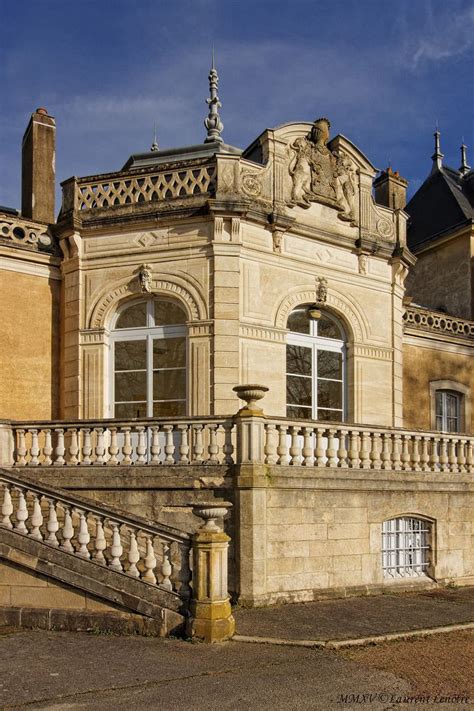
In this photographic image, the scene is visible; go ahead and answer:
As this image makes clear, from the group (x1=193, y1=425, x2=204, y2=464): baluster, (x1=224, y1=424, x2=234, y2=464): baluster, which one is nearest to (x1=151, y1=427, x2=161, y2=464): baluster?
(x1=193, y1=425, x2=204, y2=464): baluster

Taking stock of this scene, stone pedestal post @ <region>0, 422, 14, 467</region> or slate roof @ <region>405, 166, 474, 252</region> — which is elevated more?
slate roof @ <region>405, 166, 474, 252</region>

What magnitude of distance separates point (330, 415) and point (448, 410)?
5380mm

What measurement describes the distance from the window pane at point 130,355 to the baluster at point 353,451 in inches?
155

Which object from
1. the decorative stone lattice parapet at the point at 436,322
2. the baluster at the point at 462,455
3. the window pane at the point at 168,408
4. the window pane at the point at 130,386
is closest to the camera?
the baluster at the point at 462,455

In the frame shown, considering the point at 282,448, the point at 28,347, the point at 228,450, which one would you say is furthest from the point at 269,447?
the point at 28,347

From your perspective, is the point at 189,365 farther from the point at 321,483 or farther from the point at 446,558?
the point at 446,558

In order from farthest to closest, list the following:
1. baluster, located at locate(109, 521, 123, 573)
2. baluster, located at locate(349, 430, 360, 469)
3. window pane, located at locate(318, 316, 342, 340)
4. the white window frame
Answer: the white window frame < window pane, located at locate(318, 316, 342, 340) < baluster, located at locate(349, 430, 360, 469) < baluster, located at locate(109, 521, 123, 573)

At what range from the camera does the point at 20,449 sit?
10141mm

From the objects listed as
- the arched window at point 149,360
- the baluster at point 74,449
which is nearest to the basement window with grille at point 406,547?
the arched window at point 149,360

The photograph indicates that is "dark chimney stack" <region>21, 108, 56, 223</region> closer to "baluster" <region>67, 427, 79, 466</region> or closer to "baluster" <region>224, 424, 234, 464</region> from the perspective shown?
"baluster" <region>67, 427, 79, 466</region>

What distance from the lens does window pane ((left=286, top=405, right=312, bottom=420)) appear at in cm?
1288

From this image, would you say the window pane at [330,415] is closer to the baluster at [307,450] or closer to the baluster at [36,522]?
the baluster at [307,450]

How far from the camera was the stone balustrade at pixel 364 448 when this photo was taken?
9.85 metres

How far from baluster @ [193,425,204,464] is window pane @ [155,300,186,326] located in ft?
10.4
